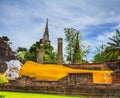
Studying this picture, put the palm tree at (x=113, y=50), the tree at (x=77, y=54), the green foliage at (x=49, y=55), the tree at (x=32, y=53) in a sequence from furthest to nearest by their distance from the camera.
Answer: the tree at (x=32, y=53) < the green foliage at (x=49, y=55) < the tree at (x=77, y=54) < the palm tree at (x=113, y=50)

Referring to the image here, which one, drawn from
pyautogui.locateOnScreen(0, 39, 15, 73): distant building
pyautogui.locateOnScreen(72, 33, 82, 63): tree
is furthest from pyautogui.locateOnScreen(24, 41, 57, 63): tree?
pyautogui.locateOnScreen(0, 39, 15, 73): distant building

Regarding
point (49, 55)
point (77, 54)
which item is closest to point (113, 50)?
point (77, 54)

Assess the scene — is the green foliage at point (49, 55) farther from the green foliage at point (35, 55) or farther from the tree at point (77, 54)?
the tree at point (77, 54)

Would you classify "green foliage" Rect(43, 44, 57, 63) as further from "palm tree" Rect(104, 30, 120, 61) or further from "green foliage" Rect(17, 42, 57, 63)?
"palm tree" Rect(104, 30, 120, 61)

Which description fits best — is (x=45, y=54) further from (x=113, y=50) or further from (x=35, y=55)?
(x=113, y=50)

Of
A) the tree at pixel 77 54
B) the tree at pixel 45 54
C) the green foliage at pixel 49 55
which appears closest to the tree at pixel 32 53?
the tree at pixel 45 54

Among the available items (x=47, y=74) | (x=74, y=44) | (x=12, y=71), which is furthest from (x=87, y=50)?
(x=47, y=74)

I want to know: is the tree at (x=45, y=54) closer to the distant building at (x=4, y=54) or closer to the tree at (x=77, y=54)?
the tree at (x=77, y=54)

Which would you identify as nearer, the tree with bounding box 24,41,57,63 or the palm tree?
the palm tree

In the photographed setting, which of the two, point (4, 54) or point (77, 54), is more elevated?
point (77, 54)

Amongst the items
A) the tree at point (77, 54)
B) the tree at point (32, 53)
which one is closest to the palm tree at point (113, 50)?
the tree at point (77, 54)

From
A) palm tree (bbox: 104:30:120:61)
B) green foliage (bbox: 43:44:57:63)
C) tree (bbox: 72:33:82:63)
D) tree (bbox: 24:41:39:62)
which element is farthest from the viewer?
tree (bbox: 24:41:39:62)

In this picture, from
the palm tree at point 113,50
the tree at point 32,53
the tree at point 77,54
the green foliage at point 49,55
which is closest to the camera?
the palm tree at point 113,50

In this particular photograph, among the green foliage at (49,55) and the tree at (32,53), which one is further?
the tree at (32,53)
